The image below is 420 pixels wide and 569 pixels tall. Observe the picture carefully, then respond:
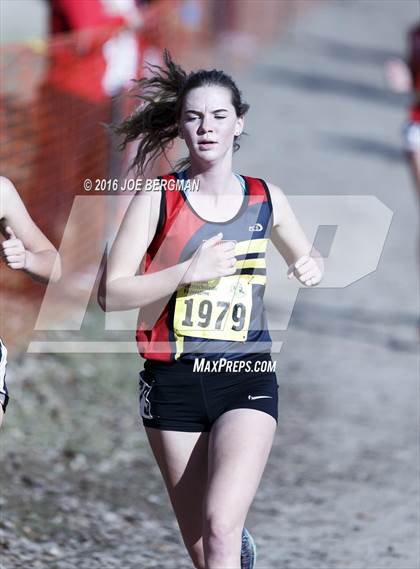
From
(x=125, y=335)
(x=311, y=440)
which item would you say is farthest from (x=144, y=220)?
(x=125, y=335)

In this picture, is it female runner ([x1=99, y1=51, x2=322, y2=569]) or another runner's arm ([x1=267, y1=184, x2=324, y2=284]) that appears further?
another runner's arm ([x1=267, y1=184, x2=324, y2=284])

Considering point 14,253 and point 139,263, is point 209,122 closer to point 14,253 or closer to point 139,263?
point 139,263

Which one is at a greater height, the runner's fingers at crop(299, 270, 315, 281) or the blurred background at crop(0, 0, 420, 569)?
the blurred background at crop(0, 0, 420, 569)

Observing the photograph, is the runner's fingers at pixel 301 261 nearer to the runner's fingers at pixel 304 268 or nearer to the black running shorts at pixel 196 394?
the runner's fingers at pixel 304 268

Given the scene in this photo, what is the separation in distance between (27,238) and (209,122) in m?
0.66

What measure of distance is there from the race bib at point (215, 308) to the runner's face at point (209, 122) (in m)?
0.38

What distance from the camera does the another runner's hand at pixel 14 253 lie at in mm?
3445

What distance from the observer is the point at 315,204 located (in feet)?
39.6

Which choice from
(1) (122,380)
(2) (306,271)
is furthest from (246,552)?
(1) (122,380)

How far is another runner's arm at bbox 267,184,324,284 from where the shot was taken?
3.72m

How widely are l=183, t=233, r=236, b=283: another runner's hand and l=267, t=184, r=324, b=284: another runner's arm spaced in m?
0.30

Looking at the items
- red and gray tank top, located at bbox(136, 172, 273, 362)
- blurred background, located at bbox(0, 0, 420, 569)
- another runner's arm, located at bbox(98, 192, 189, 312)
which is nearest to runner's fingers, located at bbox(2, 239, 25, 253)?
another runner's arm, located at bbox(98, 192, 189, 312)

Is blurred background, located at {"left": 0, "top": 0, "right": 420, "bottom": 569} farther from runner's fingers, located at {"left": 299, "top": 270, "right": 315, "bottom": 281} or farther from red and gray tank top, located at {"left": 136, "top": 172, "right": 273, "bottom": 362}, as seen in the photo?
runner's fingers, located at {"left": 299, "top": 270, "right": 315, "bottom": 281}

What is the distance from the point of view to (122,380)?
739 centimetres
